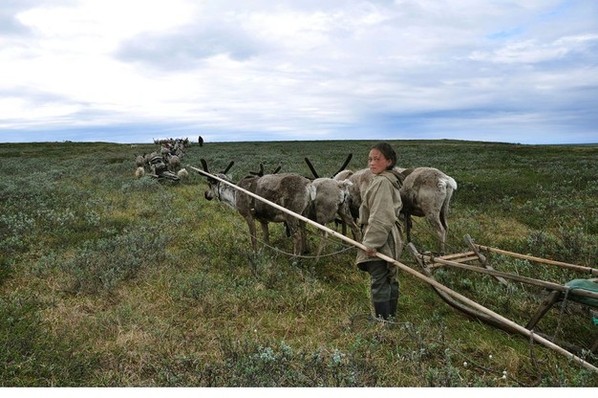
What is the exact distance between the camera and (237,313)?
21.3 ft

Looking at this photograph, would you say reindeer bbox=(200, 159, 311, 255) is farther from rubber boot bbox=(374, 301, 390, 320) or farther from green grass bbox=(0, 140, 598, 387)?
rubber boot bbox=(374, 301, 390, 320)

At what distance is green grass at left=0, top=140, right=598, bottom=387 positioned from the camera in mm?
4551

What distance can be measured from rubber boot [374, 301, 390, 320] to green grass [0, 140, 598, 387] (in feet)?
0.67

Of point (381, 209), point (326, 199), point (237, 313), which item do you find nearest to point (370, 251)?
point (381, 209)

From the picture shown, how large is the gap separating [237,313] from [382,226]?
8.92ft

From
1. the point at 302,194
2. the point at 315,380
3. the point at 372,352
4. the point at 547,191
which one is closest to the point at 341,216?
the point at 302,194

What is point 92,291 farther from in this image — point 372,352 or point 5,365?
point 372,352

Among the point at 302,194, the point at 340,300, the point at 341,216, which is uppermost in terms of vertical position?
the point at 302,194

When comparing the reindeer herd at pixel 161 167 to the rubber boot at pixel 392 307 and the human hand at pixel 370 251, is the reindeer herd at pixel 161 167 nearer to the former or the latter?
Answer: the rubber boot at pixel 392 307

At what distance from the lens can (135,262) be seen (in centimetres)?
815

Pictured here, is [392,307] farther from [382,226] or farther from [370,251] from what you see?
[382,226]

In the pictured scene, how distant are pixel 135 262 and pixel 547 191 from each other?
17437 millimetres

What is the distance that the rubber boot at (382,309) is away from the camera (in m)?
6.02

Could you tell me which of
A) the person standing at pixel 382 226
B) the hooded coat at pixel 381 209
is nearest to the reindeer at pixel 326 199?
the person standing at pixel 382 226
